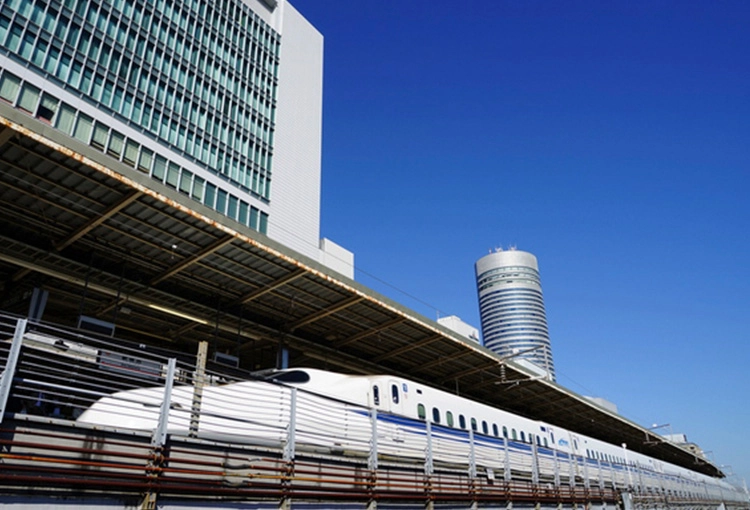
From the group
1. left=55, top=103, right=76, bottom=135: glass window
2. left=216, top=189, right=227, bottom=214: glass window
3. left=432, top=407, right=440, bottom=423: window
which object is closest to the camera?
left=432, top=407, right=440, bottom=423: window

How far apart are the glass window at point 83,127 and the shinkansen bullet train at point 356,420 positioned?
1493 inches

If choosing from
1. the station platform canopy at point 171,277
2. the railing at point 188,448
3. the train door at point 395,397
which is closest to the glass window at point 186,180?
the station platform canopy at point 171,277

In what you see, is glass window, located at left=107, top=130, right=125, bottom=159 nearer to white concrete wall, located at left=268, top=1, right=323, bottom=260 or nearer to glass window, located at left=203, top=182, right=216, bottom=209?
glass window, located at left=203, top=182, right=216, bottom=209

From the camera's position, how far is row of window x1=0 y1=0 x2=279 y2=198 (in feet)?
144

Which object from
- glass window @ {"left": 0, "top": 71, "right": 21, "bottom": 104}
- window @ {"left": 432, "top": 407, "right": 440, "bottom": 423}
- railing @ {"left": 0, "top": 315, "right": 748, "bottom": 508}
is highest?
glass window @ {"left": 0, "top": 71, "right": 21, "bottom": 104}

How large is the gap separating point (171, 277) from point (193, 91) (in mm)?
41405

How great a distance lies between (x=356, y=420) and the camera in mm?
12547

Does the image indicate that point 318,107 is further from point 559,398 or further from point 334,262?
point 559,398

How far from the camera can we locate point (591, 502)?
22.5 metres

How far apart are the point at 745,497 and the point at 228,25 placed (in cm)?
9256

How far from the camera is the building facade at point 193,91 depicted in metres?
43.3

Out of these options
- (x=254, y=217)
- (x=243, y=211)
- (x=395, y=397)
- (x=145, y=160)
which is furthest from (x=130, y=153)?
(x=395, y=397)

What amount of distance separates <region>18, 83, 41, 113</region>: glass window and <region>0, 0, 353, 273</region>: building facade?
0.25ft

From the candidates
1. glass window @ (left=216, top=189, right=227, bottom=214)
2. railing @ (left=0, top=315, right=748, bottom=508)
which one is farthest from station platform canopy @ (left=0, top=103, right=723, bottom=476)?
glass window @ (left=216, top=189, right=227, bottom=214)
